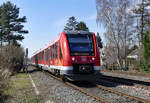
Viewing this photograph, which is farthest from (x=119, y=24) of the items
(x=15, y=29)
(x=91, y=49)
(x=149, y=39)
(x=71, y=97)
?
(x=71, y=97)

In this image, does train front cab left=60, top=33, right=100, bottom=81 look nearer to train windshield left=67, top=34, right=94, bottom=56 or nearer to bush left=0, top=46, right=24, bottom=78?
train windshield left=67, top=34, right=94, bottom=56

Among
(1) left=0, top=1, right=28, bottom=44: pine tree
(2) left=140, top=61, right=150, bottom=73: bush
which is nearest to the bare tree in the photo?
(2) left=140, top=61, right=150, bottom=73: bush

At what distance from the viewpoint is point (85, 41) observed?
1271 centimetres

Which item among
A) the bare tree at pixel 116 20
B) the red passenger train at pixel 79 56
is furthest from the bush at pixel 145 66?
the red passenger train at pixel 79 56

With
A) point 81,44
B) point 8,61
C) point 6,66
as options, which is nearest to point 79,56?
point 81,44

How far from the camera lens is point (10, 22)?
35.8 m

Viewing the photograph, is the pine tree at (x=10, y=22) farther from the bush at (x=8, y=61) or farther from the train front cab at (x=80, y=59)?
the train front cab at (x=80, y=59)

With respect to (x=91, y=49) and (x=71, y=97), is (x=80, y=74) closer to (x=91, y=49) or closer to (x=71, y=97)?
(x=91, y=49)

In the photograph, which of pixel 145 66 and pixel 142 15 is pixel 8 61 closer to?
pixel 145 66

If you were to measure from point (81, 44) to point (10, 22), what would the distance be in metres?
26.0

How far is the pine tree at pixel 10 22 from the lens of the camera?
34.8m

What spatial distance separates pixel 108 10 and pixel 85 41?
19.3 metres

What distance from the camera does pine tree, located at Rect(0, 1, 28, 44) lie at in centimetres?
3481

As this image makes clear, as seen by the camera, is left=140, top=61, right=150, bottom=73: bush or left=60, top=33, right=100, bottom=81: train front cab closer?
left=60, top=33, right=100, bottom=81: train front cab
